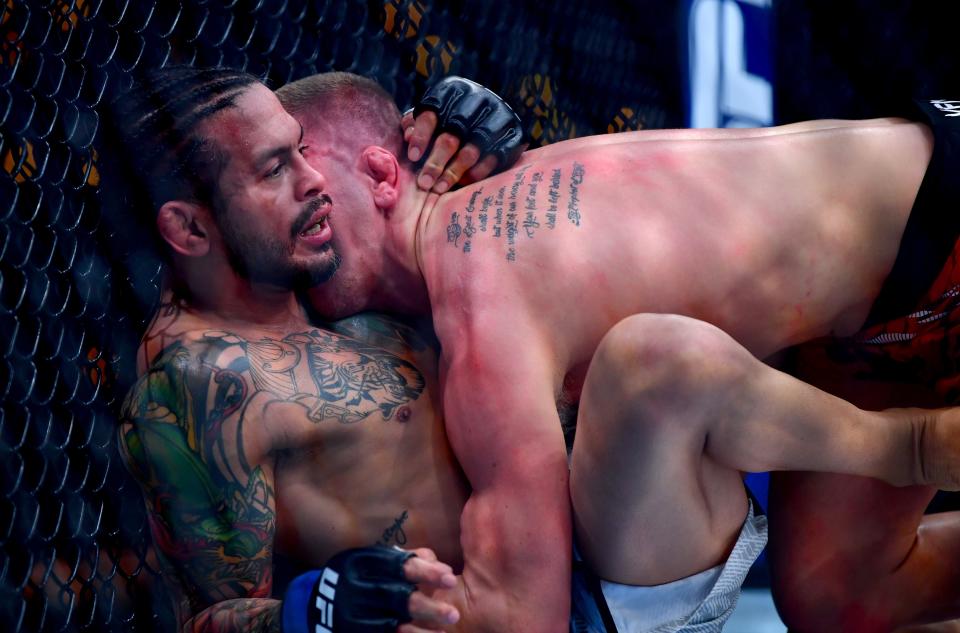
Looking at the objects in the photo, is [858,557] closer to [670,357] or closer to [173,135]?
[670,357]

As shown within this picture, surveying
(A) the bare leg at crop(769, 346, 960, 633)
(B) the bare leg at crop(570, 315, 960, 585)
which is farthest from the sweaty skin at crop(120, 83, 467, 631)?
(A) the bare leg at crop(769, 346, 960, 633)

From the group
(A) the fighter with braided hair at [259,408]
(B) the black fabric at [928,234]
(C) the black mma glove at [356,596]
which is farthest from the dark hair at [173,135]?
(B) the black fabric at [928,234]

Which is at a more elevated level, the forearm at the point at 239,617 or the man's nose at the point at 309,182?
the man's nose at the point at 309,182

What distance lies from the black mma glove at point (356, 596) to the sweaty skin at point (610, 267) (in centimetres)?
11

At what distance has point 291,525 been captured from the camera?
3.56 feet

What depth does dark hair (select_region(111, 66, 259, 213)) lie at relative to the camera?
99 centimetres

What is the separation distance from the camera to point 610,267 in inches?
42.8

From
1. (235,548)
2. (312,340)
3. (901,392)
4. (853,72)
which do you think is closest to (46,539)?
(235,548)

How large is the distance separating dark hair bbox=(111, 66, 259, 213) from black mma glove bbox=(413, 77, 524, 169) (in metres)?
0.29

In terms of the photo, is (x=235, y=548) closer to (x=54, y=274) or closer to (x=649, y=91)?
(x=54, y=274)

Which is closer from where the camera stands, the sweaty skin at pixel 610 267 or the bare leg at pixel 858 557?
the sweaty skin at pixel 610 267

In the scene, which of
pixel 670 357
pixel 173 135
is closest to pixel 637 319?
pixel 670 357

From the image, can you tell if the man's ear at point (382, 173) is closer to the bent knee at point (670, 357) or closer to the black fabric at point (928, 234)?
the bent knee at point (670, 357)

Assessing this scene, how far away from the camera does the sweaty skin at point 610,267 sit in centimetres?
102
